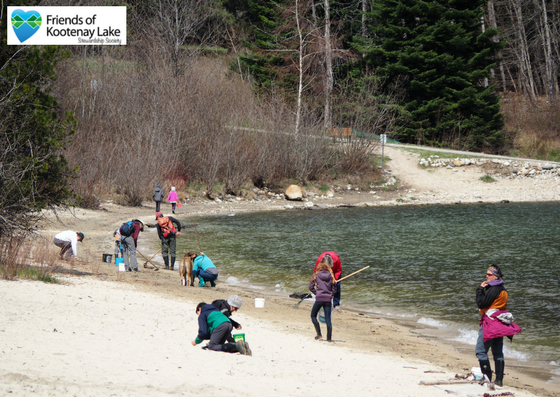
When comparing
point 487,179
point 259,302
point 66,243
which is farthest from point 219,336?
point 487,179

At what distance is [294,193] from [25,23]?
81.8 ft

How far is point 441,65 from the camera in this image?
4600cm

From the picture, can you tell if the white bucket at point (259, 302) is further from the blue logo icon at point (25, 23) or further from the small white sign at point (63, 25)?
the blue logo icon at point (25, 23)

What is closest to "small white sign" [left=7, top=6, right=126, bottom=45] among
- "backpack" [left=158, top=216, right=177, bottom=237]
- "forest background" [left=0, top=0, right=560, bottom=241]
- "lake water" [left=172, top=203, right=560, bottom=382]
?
"forest background" [left=0, top=0, right=560, bottom=241]

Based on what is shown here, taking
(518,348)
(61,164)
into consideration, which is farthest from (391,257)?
(61,164)

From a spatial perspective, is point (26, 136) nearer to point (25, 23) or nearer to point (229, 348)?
point (25, 23)

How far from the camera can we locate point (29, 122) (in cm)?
1273

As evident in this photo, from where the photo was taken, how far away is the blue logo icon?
13147mm

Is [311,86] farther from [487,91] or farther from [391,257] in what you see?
[391,257]

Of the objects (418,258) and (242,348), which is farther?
(418,258)

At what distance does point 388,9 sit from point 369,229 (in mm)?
26696

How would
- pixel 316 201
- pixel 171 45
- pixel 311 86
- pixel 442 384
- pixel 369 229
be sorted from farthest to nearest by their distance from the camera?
pixel 311 86
pixel 171 45
pixel 316 201
pixel 369 229
pixel 442 384

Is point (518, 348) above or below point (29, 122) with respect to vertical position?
below

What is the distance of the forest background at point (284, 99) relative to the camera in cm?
3488
